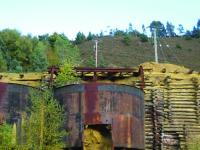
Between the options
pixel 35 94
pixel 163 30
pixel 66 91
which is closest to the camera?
pixel 35 94

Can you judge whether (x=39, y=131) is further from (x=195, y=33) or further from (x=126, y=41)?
(x=195, y=33)

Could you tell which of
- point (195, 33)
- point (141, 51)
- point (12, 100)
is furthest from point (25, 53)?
point (195, 33)

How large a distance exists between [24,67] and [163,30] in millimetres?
73868

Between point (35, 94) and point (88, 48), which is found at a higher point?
point (88, 48)

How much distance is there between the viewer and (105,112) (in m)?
24.3

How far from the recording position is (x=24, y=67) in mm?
59562

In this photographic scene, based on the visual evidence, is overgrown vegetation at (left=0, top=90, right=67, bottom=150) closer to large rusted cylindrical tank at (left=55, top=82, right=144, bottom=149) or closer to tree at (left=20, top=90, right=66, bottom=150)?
tree at (left=20, top=90, right=66, bottom=150)

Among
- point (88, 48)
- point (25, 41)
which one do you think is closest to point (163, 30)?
point (88, 48)

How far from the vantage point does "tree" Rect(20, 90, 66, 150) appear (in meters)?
20.7

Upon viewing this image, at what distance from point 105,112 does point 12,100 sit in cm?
452

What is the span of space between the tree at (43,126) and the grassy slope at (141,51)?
177 ft

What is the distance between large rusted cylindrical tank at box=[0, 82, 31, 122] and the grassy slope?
50528 mm

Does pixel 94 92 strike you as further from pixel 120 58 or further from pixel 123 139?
pixel 120 58

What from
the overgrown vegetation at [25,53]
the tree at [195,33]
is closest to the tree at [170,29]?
the tree at [195,33]
